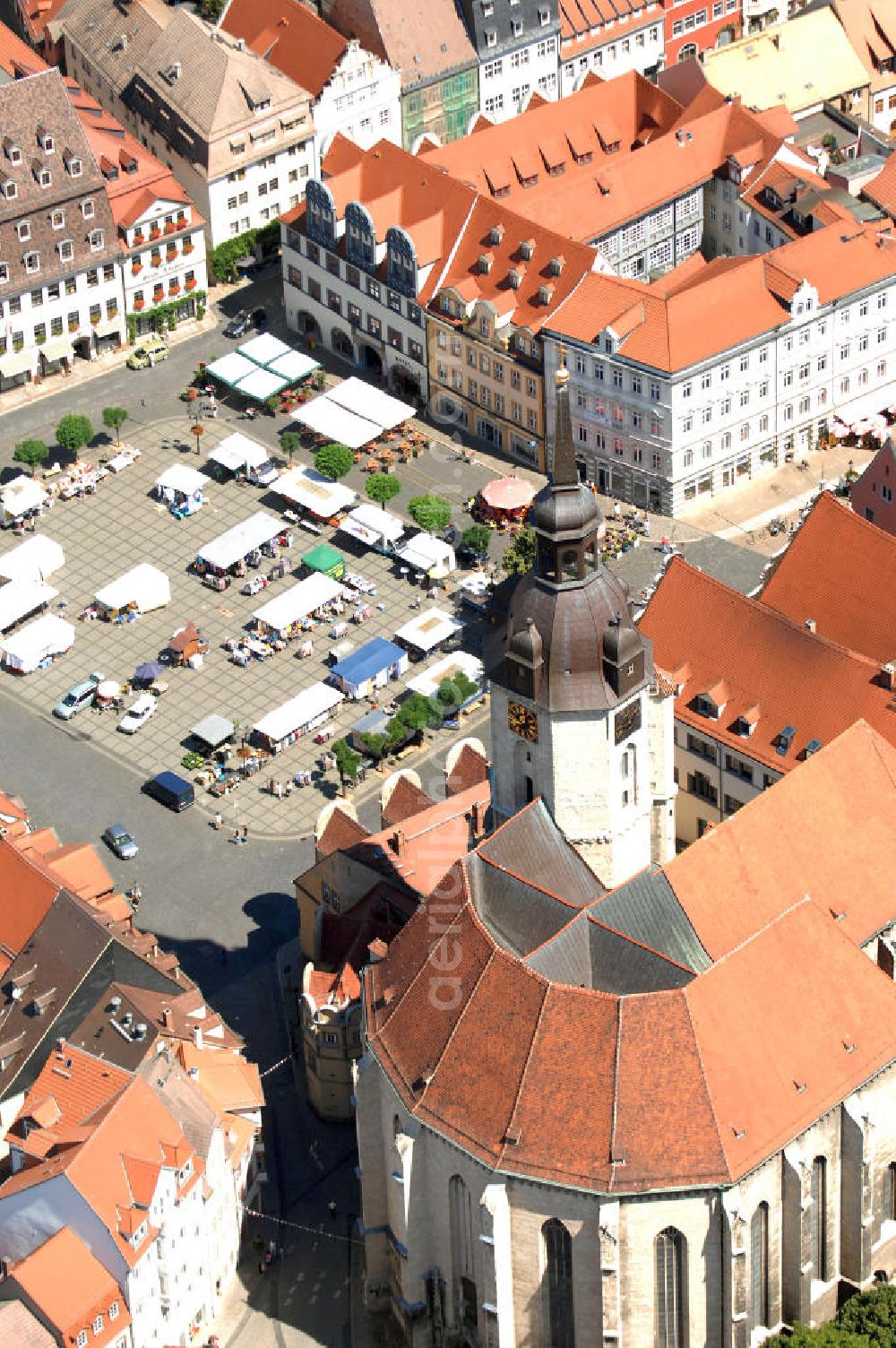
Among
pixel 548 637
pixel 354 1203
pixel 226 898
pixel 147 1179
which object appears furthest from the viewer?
pixel 226 898

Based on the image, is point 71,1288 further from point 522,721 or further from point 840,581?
point 840,581

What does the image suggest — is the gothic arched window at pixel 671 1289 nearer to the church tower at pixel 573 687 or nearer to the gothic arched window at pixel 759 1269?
the gothic arched window at pixel 759 1269

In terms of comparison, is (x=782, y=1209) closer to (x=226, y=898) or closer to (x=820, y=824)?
(x=820, y=824)

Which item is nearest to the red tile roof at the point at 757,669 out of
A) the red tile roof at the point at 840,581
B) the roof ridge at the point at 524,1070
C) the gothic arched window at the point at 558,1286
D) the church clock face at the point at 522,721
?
the red tile roof at the point at 840,581

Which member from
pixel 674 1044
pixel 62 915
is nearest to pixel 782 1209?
pixel 674 1044

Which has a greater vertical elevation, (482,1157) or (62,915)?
(62,915)

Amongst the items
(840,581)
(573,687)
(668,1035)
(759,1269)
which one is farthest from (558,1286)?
(840,581)
